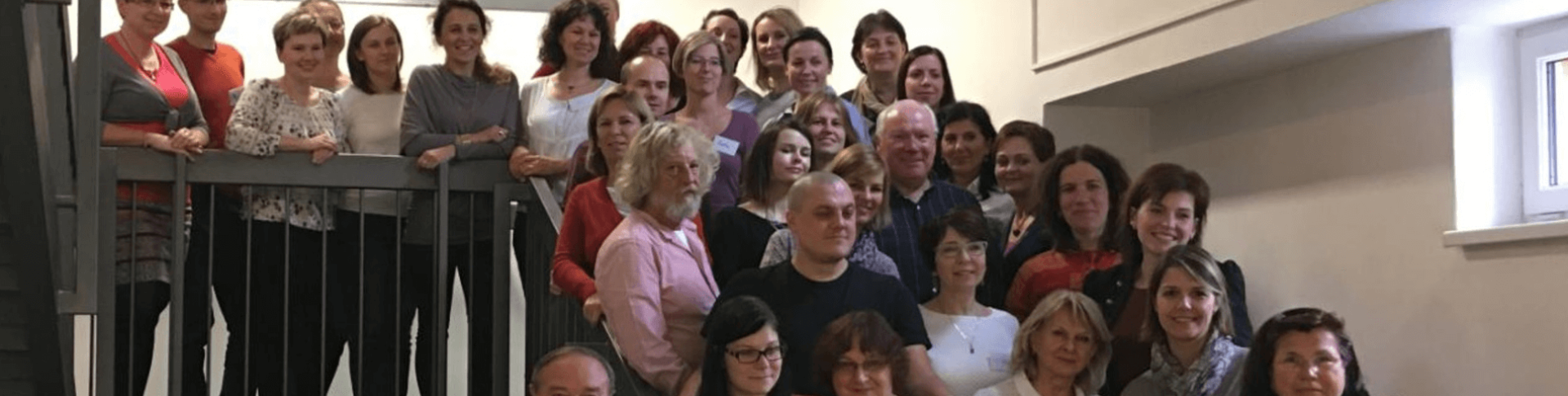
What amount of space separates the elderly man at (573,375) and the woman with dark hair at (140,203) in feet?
6.19

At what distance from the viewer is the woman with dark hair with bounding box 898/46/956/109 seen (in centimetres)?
655

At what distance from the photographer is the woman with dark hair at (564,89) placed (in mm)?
6043

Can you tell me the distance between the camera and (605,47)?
636 cm

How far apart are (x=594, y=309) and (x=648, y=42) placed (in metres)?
1.89

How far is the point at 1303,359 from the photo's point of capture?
4703mm

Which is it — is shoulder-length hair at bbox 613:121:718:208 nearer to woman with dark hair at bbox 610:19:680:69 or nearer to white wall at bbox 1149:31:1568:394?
woman with dark hair at bbox 610:19:680:69

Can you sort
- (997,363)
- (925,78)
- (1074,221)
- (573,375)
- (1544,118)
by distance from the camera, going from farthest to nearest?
(925,78)
(1544,118)
(1074,221)
(997,363)
(573,375)

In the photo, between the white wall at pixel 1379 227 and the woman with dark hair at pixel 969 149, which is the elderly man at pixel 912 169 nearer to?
the woman with dark hair at pixel 969 149

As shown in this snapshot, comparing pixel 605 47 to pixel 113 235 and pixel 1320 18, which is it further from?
pixel 1320 18

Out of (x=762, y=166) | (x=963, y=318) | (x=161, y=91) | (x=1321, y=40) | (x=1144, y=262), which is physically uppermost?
(x=1321, y=40)

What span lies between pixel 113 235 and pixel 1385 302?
3.43 meters

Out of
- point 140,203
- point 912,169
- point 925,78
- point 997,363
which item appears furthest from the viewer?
point 925,78

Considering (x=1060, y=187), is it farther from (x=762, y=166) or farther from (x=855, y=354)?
(x=855, y=354)

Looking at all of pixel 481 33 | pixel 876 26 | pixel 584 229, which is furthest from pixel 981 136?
pixel 584 229
